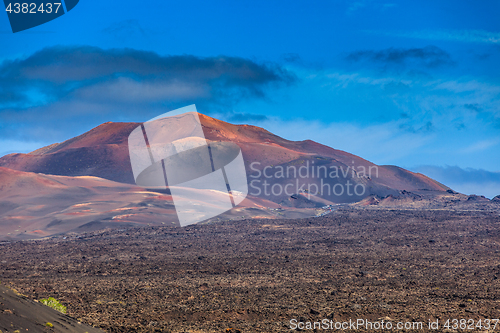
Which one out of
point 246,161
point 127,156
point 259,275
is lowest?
point 259,275

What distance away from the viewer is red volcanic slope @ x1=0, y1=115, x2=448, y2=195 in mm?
72062

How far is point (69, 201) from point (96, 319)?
32.1 m

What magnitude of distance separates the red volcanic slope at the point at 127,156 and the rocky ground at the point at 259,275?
4541cm

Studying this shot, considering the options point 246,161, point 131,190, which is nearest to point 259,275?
point 131,190

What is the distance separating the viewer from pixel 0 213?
106 feet

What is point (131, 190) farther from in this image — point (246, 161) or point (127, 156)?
point (127, 156)

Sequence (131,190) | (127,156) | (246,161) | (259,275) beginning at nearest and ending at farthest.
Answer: (259,275) < (131,190) < (246,161) < (127,156)

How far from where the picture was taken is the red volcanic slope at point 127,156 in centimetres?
7206

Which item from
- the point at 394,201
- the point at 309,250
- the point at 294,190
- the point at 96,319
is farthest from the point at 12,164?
the point at 96,319

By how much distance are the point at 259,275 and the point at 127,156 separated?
6744 cm

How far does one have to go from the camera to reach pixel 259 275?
13914 millimetres

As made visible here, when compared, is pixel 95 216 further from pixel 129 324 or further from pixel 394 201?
pixel 394 201

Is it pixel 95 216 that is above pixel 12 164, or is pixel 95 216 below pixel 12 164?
below

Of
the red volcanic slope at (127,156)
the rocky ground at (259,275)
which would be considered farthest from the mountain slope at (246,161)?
the rocky ground at (259,275)
